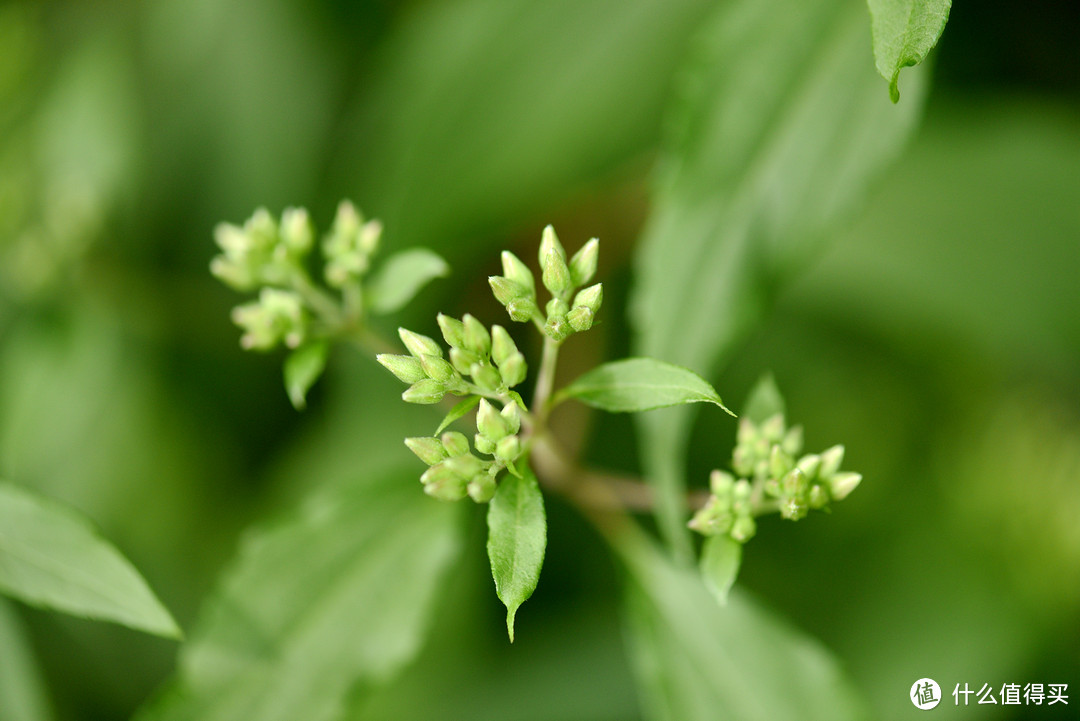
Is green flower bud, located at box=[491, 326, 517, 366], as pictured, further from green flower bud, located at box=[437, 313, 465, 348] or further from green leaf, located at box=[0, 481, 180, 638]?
green leaf, located at box=[0, 481, 180, 638]

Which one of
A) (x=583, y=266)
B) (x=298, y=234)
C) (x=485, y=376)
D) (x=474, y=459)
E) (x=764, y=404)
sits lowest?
(x=764, y=404)

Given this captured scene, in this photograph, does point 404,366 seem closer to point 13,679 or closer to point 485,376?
point 485,376

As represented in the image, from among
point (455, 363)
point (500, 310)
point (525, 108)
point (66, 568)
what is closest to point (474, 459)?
point (455, 363)

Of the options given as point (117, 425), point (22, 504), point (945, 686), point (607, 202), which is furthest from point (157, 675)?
point (945, 686)

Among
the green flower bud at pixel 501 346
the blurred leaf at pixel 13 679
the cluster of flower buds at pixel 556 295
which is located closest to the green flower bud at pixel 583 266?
the cluster of flower buds at pixel 556 295

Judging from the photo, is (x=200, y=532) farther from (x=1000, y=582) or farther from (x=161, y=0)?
(x=1000, y=582)
